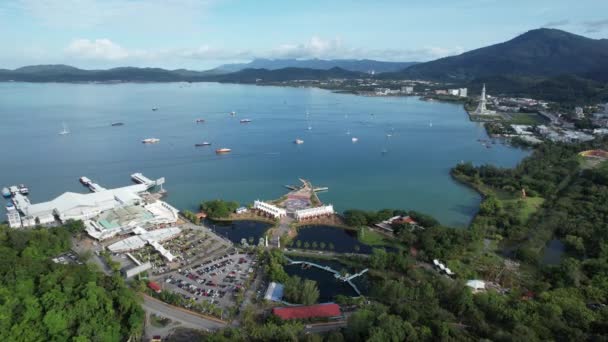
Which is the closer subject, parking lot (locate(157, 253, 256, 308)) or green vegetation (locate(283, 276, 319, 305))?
green vegetation (locate(283, 276, 319, 305))

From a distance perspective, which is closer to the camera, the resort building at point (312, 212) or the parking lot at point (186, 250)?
the parking lot at point (186, 250)

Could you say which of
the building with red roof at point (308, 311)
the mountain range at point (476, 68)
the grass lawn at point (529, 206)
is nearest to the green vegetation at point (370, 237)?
the building with red roof at point (308, 311)

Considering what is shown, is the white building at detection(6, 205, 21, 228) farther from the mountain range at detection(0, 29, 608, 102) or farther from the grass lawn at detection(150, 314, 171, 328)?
the mountain range at detection(0, 29, 608, 102)

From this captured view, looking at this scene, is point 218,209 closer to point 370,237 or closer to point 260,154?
point 370,237

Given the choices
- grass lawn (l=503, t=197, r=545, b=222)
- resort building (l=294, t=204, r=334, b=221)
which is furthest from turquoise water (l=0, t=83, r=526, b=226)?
grass lawn (l=503, t=197, r=545, b=222)

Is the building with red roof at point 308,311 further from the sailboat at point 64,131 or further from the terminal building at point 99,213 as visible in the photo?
the sailboat at point 64,131

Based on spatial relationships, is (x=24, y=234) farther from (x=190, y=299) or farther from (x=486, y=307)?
(x=486, y=307)
